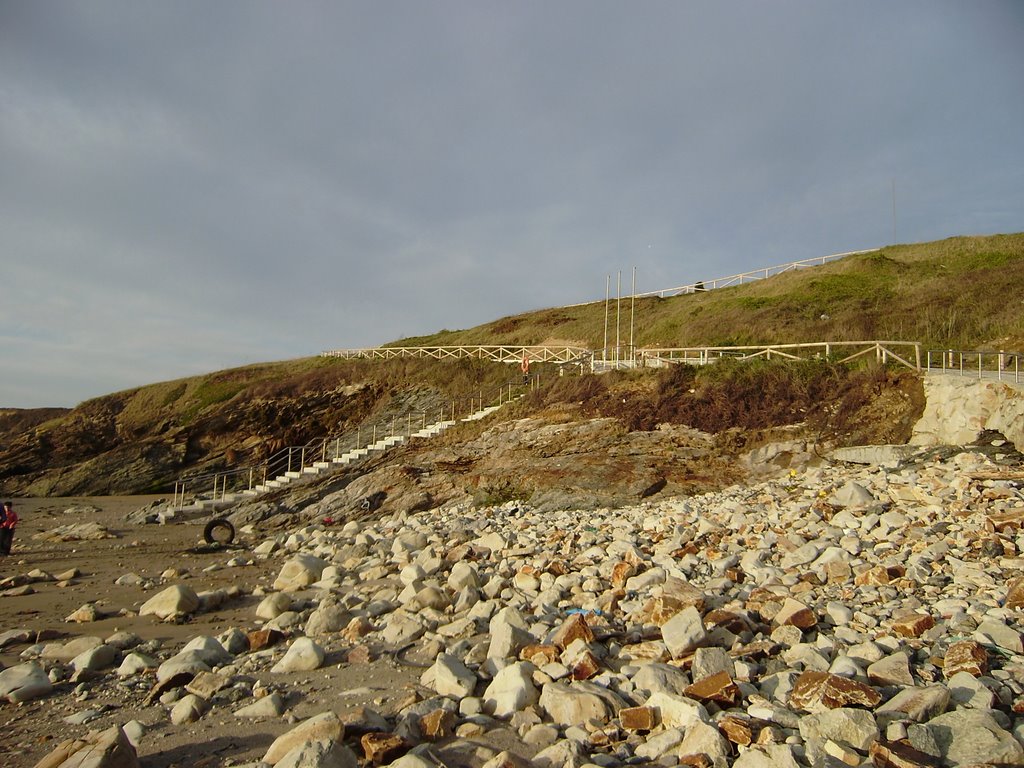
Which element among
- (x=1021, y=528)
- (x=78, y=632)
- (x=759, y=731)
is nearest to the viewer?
(x=759, y=731)

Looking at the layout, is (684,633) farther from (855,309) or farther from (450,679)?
(855,309)

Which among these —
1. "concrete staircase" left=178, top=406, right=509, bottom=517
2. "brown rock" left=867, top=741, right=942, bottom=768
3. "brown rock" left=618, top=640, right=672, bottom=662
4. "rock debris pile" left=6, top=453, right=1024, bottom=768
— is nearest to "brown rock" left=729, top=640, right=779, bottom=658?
"rock debris pile" left=6, top=453, right=1024, bottom=768

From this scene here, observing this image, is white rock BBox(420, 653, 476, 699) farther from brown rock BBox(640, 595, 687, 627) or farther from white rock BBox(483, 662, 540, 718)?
brown rock BBox(640, 595, 687, 627)

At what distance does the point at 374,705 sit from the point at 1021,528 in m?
8.24

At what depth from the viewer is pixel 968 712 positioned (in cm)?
387

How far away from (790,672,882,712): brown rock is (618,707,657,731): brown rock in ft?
3.41

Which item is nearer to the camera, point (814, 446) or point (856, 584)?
point (856, 584)

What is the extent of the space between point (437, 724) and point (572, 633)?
1786 millimetres

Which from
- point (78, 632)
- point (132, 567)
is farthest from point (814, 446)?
point (132, 567)

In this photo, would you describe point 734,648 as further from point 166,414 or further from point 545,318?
point 545,318

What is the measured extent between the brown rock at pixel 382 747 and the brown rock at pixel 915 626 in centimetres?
462

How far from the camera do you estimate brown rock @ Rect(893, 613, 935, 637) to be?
5512mm

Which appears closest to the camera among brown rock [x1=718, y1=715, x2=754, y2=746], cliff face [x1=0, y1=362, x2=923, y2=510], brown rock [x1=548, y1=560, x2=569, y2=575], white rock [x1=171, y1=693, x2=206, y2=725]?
brown rock [x1=718, y1=715, x2=754, y2=746]

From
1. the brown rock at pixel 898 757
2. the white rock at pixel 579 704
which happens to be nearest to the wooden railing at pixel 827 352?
the brown rock at pixel 898 757
